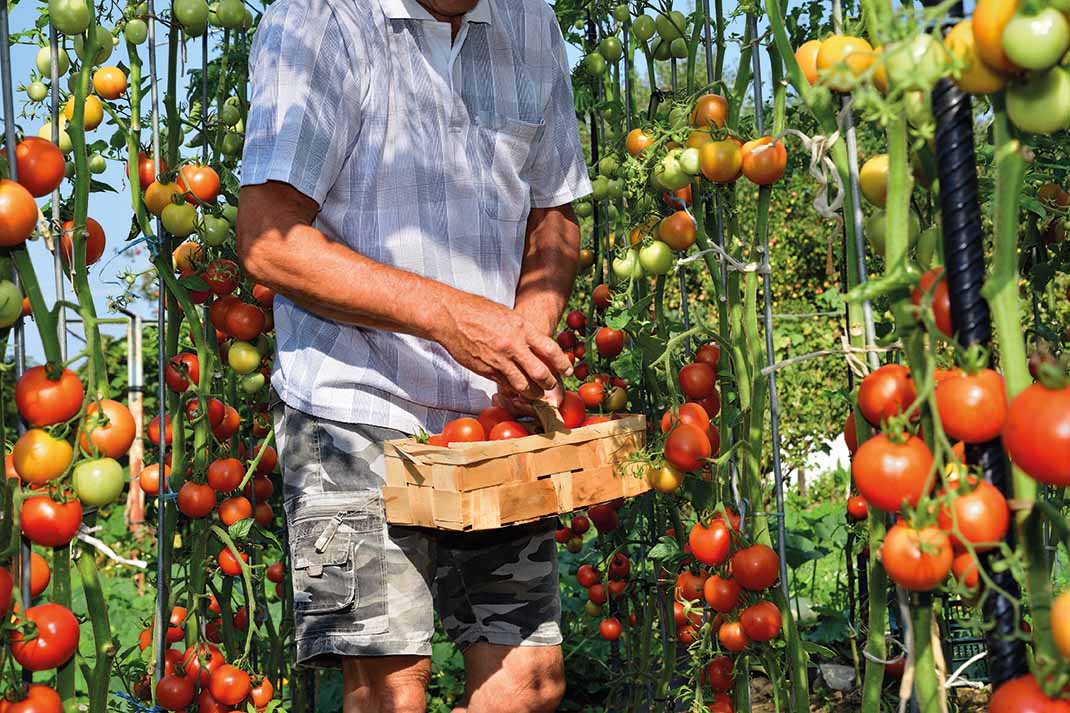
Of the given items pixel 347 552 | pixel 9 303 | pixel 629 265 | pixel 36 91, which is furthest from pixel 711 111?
pixel 36 91

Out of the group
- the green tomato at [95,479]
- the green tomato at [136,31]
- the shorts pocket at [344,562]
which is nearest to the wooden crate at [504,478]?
the shorts pocket at [344,562]

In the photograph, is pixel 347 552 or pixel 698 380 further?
pixel 698 380

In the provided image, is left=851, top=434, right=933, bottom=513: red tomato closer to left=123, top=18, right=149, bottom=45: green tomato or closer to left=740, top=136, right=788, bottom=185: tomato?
left=740, top=136, right=788, bottom=185: tomato

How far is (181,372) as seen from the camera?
2678mm

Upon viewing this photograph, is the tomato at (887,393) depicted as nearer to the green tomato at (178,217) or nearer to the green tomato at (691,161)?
the green tomato at (691,161)

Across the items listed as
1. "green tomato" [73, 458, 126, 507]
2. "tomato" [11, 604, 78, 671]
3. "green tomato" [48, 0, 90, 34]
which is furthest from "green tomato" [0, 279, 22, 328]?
"green tomato" [48, 0, 90, 34]

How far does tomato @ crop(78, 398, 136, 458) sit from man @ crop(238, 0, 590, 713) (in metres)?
0.53

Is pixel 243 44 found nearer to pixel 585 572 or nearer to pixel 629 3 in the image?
pixel 629 3

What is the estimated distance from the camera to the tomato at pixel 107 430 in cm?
141

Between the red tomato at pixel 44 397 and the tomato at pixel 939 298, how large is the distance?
97 centimetres

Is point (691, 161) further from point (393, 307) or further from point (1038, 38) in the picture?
point (1038, 38)

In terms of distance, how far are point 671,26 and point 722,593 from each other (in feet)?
4.72

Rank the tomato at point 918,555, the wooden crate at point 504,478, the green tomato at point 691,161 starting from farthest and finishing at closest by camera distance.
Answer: the green tomato at point 691,161
the wooden crate at point 504,478
the tomato at point 918,555

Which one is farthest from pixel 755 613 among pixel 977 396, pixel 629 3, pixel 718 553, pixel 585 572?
pixel 629 3
